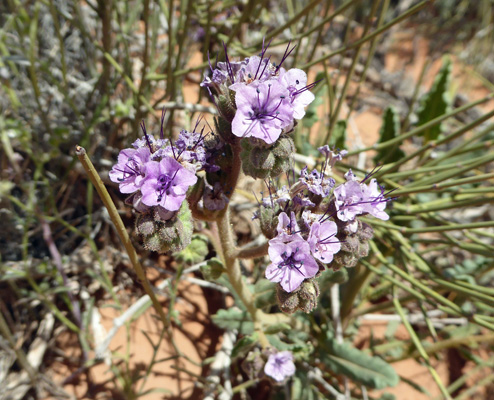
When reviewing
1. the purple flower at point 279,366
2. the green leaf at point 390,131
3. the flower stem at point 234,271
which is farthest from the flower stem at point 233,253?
the green leaf at point 390,131

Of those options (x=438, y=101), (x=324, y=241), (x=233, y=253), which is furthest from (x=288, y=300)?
(x=438, y=101)

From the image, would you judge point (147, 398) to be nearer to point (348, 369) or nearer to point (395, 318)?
point (348, 369)

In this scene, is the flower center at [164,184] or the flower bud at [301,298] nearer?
the flower center at [164,184]

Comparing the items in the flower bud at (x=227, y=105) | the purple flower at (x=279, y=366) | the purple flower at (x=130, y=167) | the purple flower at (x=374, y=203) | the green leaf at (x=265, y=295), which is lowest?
the purple flower at (x=279, y=366)

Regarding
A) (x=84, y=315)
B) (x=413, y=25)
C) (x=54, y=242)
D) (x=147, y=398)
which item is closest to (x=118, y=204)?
(x=54, y=242)

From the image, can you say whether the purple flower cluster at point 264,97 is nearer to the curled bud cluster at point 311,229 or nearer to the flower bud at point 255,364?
the curled bud cluster at point 311,229

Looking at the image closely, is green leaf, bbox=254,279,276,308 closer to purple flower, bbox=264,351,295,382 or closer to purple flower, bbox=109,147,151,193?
purple flower, bbox=264,351,295,382

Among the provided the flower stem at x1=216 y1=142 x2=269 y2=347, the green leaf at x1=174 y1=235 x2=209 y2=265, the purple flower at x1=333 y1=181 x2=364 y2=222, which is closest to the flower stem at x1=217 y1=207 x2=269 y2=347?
the flower stem at x1=216 y1=142 x2=269 y2=347

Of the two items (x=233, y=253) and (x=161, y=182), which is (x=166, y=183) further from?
(x=233, y=253)
